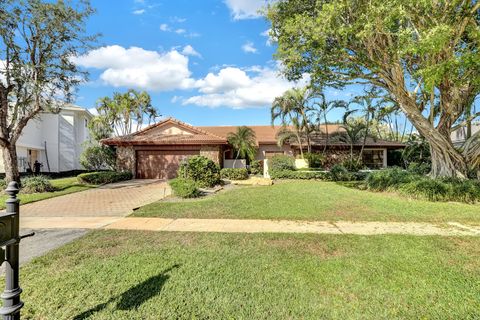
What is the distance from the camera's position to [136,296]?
10.6 feet

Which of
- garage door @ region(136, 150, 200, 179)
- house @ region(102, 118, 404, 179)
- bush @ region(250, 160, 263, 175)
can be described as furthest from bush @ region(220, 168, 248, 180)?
bush @ region(250, 160, 263, 175)

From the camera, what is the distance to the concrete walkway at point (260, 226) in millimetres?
6212

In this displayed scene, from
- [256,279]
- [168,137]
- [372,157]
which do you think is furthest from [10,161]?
[372,157]

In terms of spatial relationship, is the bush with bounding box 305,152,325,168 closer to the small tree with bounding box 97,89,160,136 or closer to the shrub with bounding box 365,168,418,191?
the shrub with bounding box 365,168,418,191

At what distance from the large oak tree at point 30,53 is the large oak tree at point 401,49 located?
11.2m

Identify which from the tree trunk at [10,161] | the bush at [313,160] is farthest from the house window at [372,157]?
the tree trunk at [10,161]

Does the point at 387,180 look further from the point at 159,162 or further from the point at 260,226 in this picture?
the point at 159,162

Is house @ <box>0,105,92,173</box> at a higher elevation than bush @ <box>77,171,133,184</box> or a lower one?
higher

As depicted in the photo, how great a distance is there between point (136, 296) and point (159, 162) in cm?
1861

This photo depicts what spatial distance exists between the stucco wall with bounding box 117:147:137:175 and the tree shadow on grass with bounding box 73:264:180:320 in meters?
18.9

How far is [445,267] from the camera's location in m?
4.08

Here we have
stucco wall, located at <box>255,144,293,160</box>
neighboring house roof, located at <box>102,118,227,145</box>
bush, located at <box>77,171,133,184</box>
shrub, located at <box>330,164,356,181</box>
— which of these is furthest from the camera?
stucco wall, located at <box>255,144,293,160</box>

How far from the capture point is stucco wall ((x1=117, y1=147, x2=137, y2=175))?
21.1 metres

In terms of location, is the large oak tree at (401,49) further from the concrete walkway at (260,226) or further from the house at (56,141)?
the house at (56,141)
